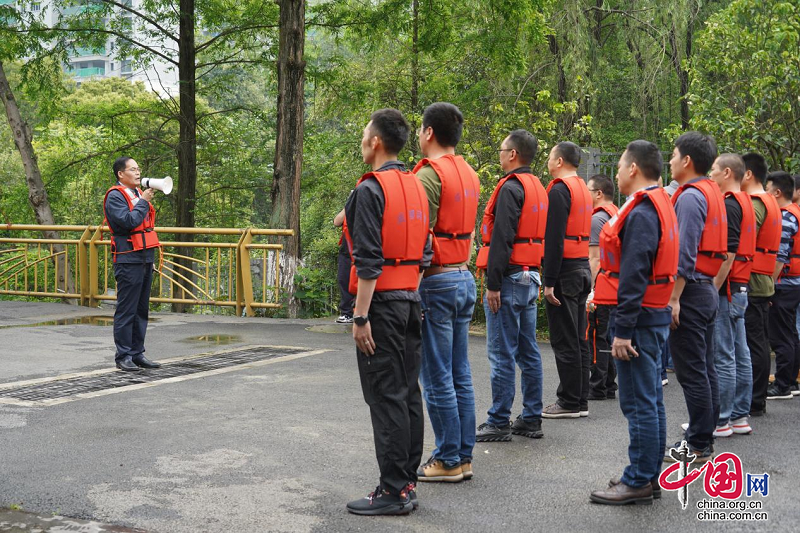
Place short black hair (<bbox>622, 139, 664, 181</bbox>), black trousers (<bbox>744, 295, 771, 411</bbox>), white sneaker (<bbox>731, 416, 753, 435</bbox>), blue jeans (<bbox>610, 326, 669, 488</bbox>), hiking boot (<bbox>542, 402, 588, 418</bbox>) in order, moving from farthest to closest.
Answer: black trousers (<bbox>744, 295, 771, 411</bbox>), hiking boot (<bbox>542, 402, 588, 418</bbox>), white sneaker (<bbox>731, 416, 753, 435</bbox>), short black hair (<bbox>622, 139, 664, 181</bbox>), blue jeans (<bbox>610, 326, 669, 488</bbox>)

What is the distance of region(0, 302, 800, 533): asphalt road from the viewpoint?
4395 millimetres

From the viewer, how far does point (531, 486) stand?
16.4ft

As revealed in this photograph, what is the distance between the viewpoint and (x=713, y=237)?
5.50 meters

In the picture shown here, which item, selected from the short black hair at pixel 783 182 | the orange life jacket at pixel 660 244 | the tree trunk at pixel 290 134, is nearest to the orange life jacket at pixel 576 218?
the orange life jacket at pixel 660 244

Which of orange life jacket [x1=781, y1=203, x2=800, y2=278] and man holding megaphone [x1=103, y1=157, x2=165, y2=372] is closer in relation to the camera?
orange life jacket [x1=781, y1=203, x2=800, y2=278]

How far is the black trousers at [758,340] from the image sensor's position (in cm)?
697

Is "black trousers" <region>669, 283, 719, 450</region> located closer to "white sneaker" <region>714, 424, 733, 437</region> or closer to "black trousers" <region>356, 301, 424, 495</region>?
"white sneaker" <region>714, 424, 733, 437</region>

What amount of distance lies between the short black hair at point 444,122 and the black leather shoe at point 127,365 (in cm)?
468

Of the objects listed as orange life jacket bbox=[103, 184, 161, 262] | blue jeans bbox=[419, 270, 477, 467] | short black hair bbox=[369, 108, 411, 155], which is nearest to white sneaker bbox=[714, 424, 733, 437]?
blue jeans bbox=[419, 270, 477, 467]

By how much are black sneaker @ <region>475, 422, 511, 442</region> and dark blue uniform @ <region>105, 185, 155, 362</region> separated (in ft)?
13.3

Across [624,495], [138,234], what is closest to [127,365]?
[138,234]

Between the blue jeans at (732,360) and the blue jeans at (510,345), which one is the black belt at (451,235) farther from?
the blue jeans at (732,360)

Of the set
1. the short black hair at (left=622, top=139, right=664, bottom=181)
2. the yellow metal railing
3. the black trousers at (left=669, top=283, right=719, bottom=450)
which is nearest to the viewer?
the short black hair at (left=622, top=139, right=664, bottom=181)

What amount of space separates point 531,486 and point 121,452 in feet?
8.56
